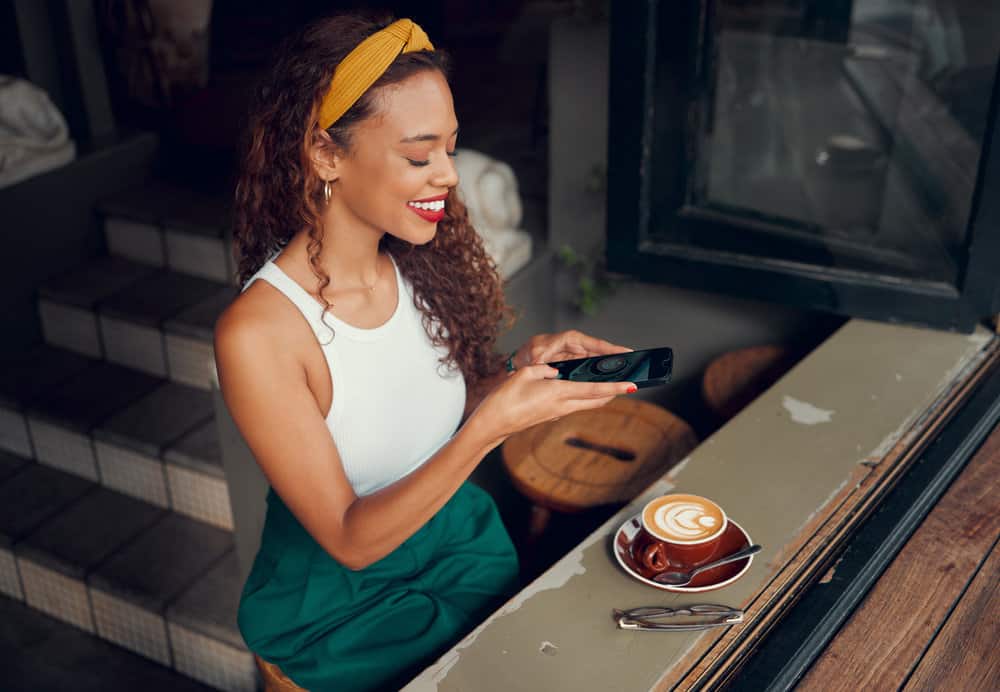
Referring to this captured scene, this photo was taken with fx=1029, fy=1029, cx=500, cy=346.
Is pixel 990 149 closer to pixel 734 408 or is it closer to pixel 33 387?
pixel 734 408

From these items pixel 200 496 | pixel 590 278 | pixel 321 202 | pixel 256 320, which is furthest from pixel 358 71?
pixel 590 278

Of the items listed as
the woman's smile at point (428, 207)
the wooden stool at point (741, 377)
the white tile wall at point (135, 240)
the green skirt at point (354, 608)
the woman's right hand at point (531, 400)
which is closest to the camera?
the woman's right hand at point (531, 400)

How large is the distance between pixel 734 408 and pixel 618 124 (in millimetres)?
782

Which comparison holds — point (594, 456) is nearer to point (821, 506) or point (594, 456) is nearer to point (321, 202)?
point (821, 506)

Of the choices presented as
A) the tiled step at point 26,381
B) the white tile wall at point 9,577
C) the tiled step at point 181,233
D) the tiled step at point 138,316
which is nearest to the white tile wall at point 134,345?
the tiled step at point 138,316

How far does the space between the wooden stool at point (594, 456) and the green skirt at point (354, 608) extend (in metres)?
0.54

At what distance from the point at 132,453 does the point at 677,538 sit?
76.6 inches

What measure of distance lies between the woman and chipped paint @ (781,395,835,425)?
24.1 inches

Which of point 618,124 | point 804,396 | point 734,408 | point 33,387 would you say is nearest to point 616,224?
point 618,124

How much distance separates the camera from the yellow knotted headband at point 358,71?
4.76 ft

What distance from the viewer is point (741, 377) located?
275 centimetres

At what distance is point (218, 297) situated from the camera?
326cm

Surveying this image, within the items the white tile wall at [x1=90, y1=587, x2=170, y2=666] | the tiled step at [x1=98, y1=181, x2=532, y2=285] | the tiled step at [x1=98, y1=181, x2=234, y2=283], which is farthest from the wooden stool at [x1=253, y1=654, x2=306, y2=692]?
the tiled step at [x1=98, y1=181, x2=234, y2=283]

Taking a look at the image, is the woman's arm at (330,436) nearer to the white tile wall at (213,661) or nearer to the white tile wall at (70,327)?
the white tile wall at (213,661)
